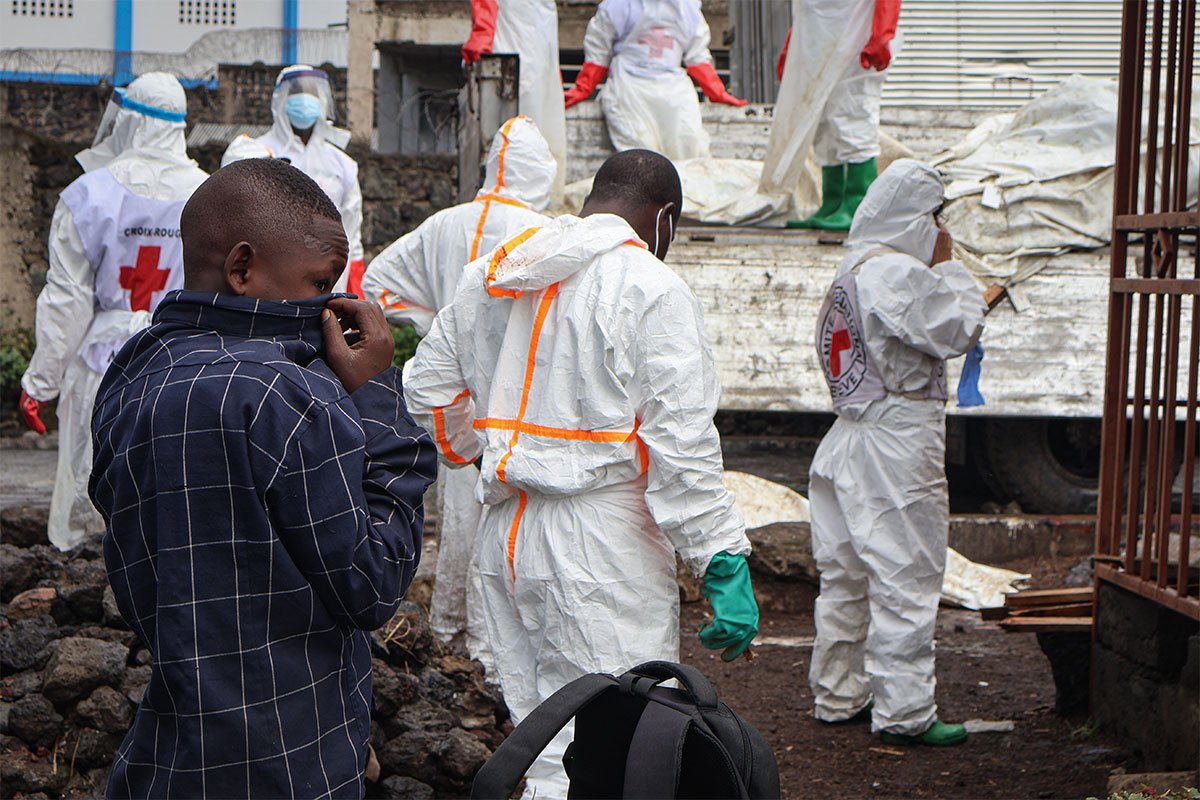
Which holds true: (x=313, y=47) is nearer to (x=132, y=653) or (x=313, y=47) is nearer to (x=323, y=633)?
(x=132, y=653)

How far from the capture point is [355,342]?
190cm

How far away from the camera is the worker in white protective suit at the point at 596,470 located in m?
2.77

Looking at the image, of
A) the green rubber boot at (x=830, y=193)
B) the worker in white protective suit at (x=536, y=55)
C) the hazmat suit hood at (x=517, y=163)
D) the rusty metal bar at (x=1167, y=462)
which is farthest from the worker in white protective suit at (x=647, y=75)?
the rusty metal bar at (x=1167, y=462)

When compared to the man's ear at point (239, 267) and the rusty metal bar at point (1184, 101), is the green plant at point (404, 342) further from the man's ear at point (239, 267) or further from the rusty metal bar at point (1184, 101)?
the man's ear at point (239, 267)

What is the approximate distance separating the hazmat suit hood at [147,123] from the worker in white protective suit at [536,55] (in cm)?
260

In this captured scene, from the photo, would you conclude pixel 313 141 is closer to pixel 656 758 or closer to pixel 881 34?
pixel 881 34

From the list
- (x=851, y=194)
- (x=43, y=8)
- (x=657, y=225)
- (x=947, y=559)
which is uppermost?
(x=43, y=8)

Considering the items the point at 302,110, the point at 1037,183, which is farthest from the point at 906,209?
the point at 1037,183

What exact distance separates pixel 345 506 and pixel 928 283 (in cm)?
305

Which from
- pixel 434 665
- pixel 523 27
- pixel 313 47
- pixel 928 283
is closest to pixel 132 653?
pixel 434 665

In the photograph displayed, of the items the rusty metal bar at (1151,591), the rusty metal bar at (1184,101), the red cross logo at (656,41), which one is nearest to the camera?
the rusty metal bar at (1151,591)

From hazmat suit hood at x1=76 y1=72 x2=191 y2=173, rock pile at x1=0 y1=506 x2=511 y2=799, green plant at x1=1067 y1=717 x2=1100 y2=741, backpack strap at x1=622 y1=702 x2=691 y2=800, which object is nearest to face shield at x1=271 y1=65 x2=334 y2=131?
hazmat suit hood at x1=76 y1=72 x2=191 y2=173

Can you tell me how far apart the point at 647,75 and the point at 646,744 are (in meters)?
8.21

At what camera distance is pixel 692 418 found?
279 cm
